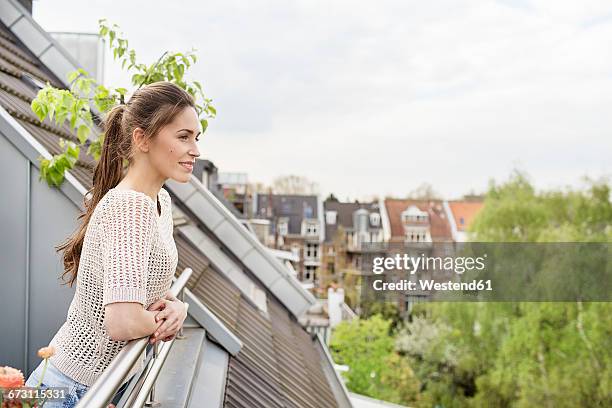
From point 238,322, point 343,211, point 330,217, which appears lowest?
point 238,322

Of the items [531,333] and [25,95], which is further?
[531,333]

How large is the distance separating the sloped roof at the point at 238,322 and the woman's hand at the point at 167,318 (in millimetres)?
798

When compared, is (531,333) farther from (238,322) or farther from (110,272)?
(110,272)

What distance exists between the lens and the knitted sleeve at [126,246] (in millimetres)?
1194

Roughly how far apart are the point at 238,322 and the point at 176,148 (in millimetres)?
2137

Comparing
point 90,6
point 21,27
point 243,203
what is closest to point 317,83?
point 243,203

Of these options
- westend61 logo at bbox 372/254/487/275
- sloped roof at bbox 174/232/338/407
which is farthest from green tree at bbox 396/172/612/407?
sloped roof at bbox 174/232/338/407

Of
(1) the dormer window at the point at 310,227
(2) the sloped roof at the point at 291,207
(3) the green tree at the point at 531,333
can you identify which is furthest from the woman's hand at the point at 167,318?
(1) the dormer window at the point at 310,227

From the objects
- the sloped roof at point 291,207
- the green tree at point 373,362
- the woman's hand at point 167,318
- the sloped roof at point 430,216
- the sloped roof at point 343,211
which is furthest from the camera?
the sloped roof at point 343,211

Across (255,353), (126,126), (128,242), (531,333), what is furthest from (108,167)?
(531,333)

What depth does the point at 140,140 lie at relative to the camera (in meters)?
1.38

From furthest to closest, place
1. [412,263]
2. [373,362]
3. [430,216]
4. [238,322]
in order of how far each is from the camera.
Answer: [430,216], [412,263], [373,362], [238,322]

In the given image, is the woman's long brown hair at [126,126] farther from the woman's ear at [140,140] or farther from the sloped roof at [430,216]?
the sloped roof at [430,216]

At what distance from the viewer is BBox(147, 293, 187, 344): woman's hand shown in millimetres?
1341
